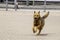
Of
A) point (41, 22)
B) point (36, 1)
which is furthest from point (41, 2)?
point (41, 22)

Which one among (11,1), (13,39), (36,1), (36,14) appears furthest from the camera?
(11,1)

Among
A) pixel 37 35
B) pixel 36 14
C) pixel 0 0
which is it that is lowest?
pixel 0 0

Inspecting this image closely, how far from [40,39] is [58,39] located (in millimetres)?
613

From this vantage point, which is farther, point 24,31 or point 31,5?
point 31,5

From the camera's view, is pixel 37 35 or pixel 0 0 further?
pixel 0 0

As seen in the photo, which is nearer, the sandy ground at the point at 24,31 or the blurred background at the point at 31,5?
the sandy ground at the point at 24,31

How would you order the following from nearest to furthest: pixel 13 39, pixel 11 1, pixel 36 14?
pixel 13 39, pixel 36 14, pixel 11 1

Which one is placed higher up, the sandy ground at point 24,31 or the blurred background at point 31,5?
the sandy ground at point 24,31

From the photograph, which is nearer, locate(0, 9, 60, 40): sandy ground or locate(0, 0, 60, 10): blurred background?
locate(0, 9, 60, 40): sandy ground

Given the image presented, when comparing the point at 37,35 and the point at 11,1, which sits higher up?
the point at 37,35

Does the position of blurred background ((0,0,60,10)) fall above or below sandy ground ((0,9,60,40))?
below

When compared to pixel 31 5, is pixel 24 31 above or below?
above

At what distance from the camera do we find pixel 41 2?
4203cm

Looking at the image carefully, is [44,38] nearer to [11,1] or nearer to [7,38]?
[7,38]
